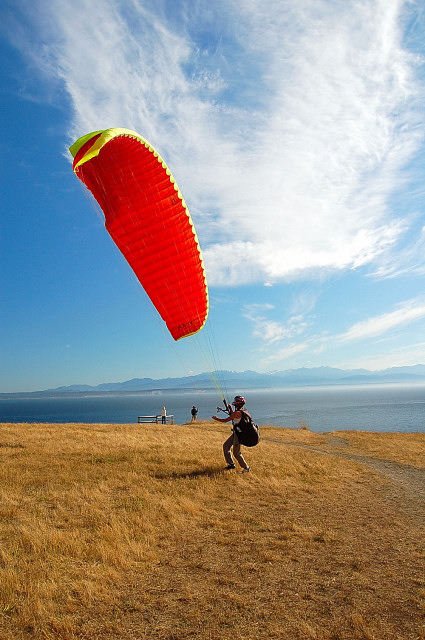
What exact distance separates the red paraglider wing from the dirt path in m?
7.68

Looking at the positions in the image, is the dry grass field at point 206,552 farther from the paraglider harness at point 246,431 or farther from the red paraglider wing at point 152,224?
the red paraglider wing at point 152,224

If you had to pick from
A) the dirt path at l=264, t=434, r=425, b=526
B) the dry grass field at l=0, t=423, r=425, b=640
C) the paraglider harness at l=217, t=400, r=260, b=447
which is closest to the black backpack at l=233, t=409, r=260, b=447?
the paraglider harness at l=217, t=400, r=260, b=447

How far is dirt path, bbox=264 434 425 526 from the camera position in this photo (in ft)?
30.4

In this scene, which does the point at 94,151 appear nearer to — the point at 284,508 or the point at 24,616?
the point at 24,616

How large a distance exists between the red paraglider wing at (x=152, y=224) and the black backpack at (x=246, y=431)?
3.40 meters

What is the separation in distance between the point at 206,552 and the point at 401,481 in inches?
335

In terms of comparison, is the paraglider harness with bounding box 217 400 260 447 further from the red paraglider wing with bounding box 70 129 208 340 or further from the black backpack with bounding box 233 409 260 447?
the red paraglider wing with bounding box 70 129 208 340

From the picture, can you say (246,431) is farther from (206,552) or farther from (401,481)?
(401,481)

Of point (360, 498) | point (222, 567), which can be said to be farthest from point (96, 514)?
point (360, 498)

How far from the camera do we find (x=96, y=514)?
7906 millimetres

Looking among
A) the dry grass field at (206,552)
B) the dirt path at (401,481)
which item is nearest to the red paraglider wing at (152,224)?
the dry grass field at (206,552)

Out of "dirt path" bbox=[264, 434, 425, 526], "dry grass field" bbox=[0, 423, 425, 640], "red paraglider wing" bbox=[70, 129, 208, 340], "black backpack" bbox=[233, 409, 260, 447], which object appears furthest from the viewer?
"black backpack" bbox=[233, 409, 260, 447]

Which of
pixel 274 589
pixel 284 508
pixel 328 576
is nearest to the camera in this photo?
pixel 274 589

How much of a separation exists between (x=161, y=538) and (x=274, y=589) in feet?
8.60
